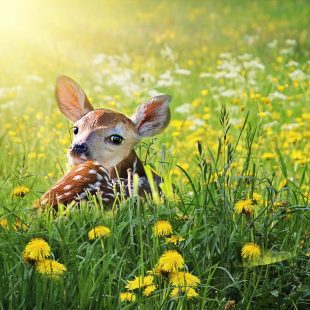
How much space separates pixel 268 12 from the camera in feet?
65.0

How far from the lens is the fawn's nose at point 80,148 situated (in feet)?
17.3

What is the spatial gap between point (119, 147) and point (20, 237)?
1.29m

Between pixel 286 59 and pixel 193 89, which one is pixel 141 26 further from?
pixel 193 89

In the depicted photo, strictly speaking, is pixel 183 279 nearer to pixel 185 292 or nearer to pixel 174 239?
pixel 185 292

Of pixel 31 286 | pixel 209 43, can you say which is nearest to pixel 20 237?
pixel 31 286

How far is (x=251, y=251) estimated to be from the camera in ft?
13.7

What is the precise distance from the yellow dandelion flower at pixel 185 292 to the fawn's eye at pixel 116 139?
173 centimetres

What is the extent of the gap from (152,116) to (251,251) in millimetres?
1763

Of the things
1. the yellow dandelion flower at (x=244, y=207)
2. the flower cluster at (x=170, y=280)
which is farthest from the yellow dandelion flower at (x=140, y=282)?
the yellow dandelion flower at (x=244, y=207)

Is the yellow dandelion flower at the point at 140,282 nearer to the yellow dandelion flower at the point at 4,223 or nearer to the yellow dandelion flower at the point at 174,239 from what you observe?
the yellow dandelion flower at the point at 174,239

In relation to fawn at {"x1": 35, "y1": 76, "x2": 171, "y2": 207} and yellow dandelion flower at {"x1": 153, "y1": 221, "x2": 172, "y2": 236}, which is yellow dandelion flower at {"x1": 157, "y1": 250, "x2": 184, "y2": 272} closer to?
yellow dandelion flower at {"x1": 153, "y1": 221, "x2": 172, "y2": 236}

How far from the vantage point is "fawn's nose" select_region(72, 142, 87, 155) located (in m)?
5.29

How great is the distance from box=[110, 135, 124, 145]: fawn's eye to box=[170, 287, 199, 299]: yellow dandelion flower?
5.69 feet

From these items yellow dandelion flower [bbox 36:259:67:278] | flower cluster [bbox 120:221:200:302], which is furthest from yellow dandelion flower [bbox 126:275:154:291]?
yellow dandelion flower [bbox 36:259:67:278]
